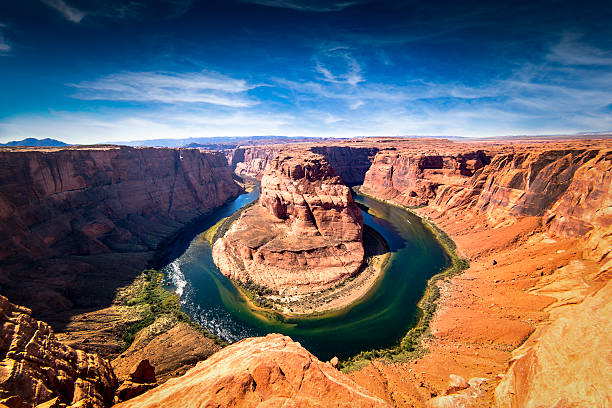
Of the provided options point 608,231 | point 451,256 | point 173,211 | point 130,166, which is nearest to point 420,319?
point 451,256

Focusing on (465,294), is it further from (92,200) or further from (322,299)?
(92,200)

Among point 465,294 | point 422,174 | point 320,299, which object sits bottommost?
point 320,299

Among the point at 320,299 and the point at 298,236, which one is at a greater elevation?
the point at 298,236

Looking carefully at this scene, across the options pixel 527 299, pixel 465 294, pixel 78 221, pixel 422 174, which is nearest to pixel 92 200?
pixel 78 221

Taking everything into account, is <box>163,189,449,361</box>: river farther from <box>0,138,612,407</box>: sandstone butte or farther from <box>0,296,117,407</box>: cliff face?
<box>0,296,117,407</box>: cliff face

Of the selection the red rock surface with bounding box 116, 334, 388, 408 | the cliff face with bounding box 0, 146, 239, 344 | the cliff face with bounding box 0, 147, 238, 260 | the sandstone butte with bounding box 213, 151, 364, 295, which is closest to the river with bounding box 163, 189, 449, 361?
the sandstone butte with bounding box 213, 151, 364, 295

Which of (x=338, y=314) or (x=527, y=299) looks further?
(x=338, y=314)

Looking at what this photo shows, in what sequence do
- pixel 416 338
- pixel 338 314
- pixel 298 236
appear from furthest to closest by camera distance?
pixel 298 236 → pixel 338 314 → pixel 416 338

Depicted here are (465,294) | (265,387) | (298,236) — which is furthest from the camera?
(298,236)

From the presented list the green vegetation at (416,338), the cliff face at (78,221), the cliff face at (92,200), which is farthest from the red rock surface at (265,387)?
the cliff face at (92,200)
